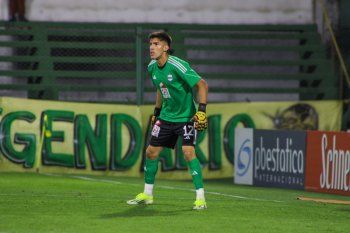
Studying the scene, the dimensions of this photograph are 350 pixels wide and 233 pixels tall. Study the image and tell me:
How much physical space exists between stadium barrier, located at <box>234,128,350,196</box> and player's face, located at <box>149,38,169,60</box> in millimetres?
5980

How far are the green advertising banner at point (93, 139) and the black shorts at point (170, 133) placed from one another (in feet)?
27.1

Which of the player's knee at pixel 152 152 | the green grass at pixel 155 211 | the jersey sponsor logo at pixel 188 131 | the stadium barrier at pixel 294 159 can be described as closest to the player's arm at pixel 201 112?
the jersey sponsor logo at pixel 188 131

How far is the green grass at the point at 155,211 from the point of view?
11805 mm

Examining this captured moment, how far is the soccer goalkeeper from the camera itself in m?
13.5

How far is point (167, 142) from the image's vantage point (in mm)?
13930

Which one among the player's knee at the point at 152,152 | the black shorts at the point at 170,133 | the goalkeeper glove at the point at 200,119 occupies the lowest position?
the player's knee at the point at 152,152

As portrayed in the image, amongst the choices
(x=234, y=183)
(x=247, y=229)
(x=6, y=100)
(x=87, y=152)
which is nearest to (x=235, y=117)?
(x=234, y=183)

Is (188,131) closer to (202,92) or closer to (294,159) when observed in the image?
(202,92)

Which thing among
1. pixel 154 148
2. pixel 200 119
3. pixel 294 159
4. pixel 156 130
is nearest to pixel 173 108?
pixel 156 130

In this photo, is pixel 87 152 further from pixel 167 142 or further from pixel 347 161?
pixel 167 142

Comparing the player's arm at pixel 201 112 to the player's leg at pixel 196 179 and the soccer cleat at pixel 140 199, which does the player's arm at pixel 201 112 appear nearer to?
the player's leg at pixel 196 179

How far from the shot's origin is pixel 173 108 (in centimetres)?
1382

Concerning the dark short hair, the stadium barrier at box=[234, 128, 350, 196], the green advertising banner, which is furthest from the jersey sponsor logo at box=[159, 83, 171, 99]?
the green advertising banner

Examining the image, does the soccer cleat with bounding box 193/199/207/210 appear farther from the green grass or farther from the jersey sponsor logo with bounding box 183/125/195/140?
the jersey sponsor logo with bounding box 183/125/195/140
